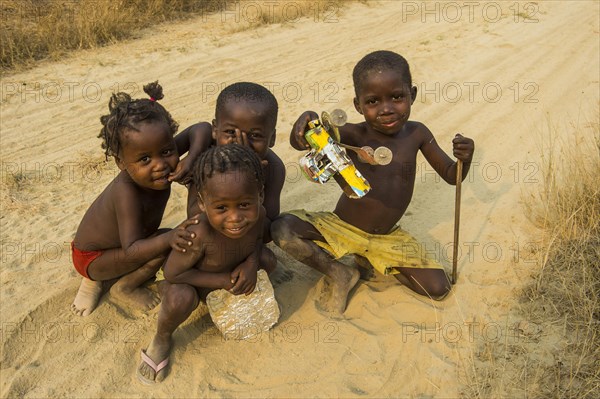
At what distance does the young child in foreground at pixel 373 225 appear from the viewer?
10.4 ft

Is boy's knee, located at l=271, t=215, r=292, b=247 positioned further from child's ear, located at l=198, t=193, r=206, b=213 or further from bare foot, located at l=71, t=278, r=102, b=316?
bare foot, located at l=71, t=278, r=102, b=316

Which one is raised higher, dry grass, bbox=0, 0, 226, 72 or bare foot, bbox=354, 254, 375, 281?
dry grass, bbox=0, 0, 226, 72

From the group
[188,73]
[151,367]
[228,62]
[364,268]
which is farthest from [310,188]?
[228,62]

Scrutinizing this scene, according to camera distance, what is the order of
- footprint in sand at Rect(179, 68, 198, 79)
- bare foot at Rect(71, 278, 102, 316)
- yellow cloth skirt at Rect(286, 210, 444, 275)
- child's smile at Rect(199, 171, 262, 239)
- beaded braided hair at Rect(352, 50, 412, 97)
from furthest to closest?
1. footprint in sand at Rect(179, 68, 198, 79)
2. yellow cloth skirt at Rect(286, 210, 444, 275)
3. bare foot at Rect(71, 278, 102, 316)
4. beaded braided hair at Rect(352, 50, 412, 97)
5. child's smile at Rect(199, 171, 262, 239)

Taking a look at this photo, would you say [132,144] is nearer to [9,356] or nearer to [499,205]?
[9,356]

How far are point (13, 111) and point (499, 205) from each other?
406 cm

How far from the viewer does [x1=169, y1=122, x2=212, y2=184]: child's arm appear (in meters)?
2.86

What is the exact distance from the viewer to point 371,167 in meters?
3.23

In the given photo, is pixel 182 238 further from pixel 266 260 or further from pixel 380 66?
pixel 380 66

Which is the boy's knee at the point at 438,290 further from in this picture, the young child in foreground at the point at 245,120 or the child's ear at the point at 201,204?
the child's ear at the point at 201,204

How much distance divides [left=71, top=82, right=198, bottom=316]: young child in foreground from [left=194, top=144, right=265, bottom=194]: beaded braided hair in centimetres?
27

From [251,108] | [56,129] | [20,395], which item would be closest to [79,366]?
[20,395]

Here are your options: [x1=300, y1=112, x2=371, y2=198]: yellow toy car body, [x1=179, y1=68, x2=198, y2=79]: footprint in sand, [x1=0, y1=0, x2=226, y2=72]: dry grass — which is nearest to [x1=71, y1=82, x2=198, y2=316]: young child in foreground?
[x1=300, y1=112, x2=371, y2=198]: yellow toy car body

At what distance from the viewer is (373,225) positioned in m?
3.32
